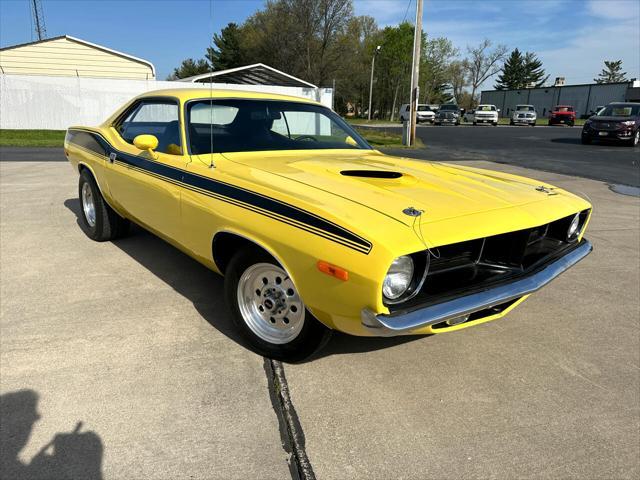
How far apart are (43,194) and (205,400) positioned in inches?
237

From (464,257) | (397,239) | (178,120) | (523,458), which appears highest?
(178,120)

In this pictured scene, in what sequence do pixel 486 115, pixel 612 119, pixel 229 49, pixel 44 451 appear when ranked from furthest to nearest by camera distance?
pixel 229 49
pixel 486 115
pixel 612 119
pixel 44 451

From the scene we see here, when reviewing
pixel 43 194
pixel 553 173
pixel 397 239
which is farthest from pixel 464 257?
pixel 553 173

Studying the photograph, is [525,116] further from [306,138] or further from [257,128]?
[257,128]

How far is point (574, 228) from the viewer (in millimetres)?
3051

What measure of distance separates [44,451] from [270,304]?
1220mm

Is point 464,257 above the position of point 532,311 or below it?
above

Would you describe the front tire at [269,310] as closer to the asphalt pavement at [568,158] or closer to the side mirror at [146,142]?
the side mirror at [146,142]

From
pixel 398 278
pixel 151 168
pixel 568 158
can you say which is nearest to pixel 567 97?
pixel 568 158

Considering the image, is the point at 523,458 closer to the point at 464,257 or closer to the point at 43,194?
the point at 464,257

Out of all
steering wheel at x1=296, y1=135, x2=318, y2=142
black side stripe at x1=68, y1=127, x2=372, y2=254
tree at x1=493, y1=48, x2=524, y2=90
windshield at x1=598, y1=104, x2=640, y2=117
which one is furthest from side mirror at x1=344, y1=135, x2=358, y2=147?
tree at x1=493, y1=48, x2=524, y2=90

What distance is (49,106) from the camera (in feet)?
59.0

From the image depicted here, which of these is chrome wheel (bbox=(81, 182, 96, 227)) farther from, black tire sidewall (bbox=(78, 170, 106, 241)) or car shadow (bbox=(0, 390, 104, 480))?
car shadow (bbox=(0, 390, 104, 480))

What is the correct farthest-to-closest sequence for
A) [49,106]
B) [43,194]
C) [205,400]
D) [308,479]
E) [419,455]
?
[49,106] → [43,194] → [205,400] → [419,455] → [308,479]
